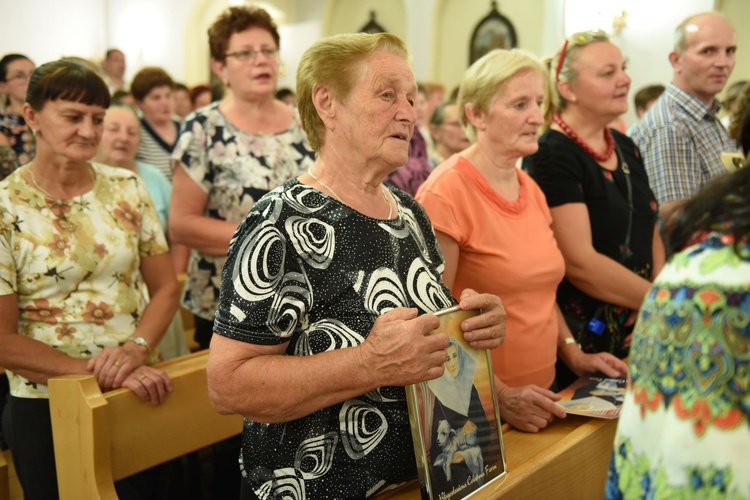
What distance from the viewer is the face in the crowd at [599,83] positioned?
8.51 ft

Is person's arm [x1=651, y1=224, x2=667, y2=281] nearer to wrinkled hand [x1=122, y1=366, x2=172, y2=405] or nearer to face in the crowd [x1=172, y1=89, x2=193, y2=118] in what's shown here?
wrinkled hand [x1=122, y1=366, x2=172, y2=405]

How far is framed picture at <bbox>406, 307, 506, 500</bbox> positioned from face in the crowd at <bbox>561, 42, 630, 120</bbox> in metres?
1.36

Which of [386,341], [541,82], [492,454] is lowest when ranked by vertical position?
[492,454]

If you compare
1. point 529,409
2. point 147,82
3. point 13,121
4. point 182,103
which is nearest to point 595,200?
point 529,409

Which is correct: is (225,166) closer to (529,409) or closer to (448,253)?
(448,253)

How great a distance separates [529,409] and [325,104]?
35.7 inches

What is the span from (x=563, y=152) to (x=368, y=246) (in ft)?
4.11

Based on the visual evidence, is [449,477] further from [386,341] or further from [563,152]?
[563,152]

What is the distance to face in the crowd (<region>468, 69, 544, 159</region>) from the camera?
2219mm

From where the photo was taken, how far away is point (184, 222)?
2684 mm

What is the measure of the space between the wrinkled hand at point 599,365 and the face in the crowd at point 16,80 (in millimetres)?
3943

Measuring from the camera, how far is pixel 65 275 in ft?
7.15

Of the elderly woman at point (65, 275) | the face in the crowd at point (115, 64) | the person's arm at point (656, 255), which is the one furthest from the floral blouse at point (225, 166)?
the face in the crowd at point (115, 64)

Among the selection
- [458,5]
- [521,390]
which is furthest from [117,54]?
[521,390]
